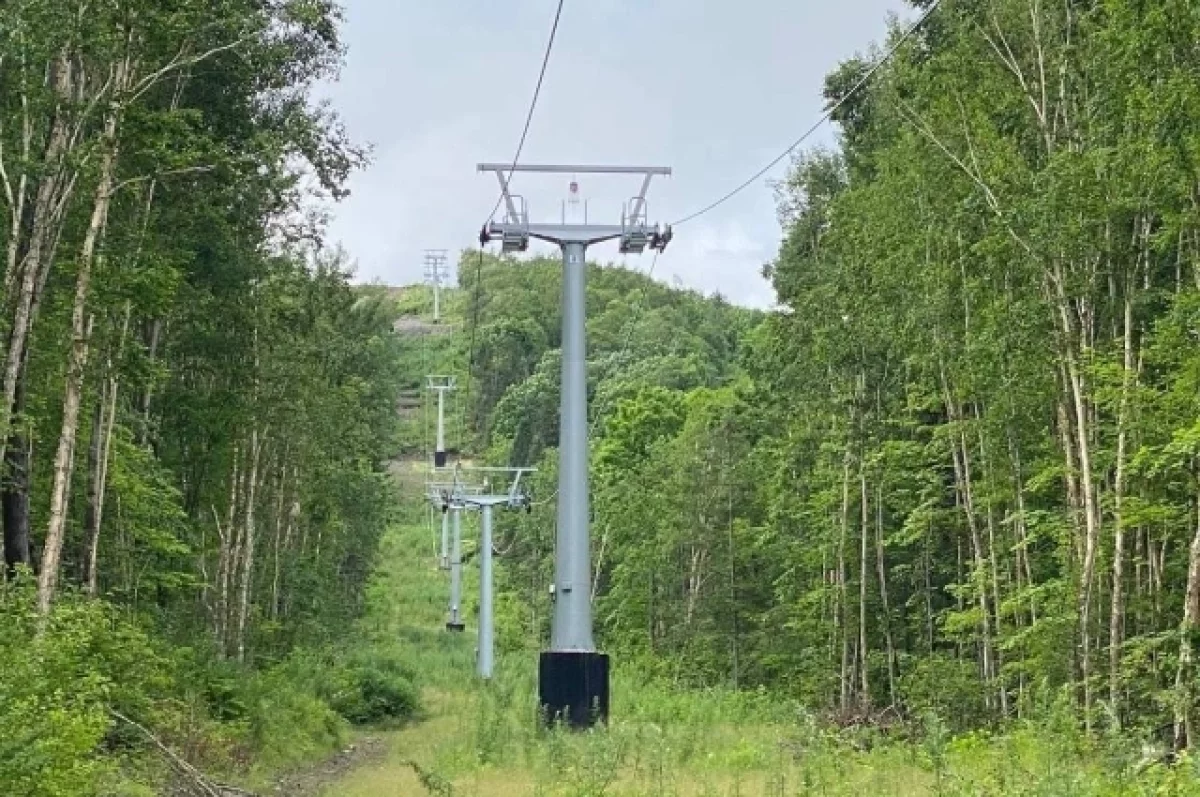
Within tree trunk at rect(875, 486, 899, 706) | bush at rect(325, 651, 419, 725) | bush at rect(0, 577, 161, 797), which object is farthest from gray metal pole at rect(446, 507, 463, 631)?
bush at rect(0, 577, 161, 797)

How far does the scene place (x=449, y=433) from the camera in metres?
96.9

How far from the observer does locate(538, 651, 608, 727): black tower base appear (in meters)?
20.3

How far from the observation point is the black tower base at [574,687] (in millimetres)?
20297

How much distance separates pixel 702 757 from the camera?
53.9 feet

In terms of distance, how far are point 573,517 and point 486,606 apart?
1661cm

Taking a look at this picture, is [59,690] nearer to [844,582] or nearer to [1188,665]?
[1188,665]

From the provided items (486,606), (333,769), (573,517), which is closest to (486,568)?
(486,606)

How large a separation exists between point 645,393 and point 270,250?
32.5 m

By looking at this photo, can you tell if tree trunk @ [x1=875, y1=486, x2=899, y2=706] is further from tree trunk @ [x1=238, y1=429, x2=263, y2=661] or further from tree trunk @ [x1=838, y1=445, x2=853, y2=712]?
tree trunk @ [x1=238, y1=429, x2=263, y2=661]

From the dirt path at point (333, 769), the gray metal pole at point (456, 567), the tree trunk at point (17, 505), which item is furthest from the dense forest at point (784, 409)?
the gray metal pole at point (456, 567)

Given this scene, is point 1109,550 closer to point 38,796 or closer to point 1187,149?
point 1187,149

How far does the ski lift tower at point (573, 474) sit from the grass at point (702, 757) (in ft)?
2.42

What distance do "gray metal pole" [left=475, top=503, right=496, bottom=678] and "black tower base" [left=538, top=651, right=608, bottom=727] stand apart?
16.1m

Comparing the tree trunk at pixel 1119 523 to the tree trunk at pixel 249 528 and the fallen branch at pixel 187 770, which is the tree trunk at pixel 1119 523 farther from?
the tree trunk at pixel 249 528
